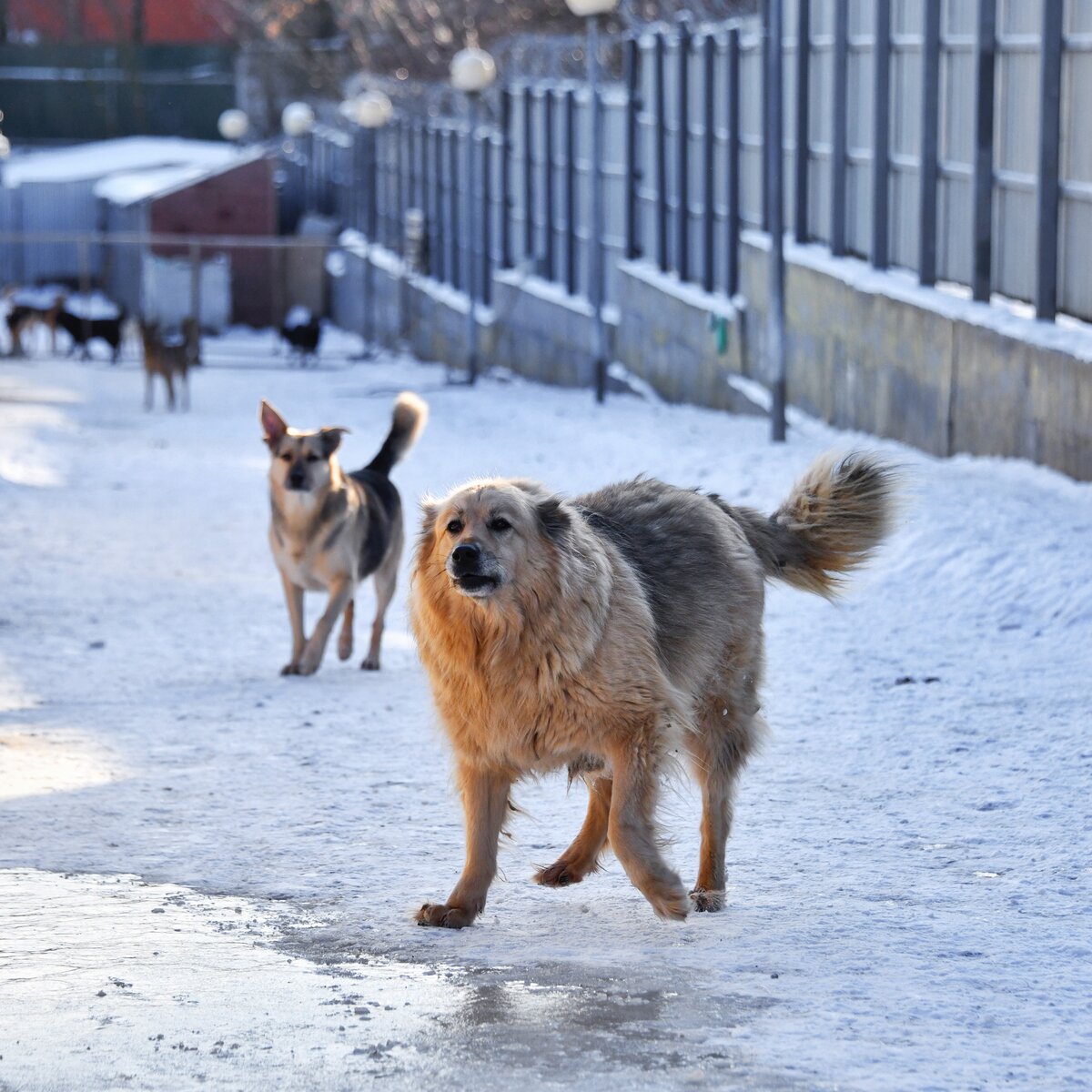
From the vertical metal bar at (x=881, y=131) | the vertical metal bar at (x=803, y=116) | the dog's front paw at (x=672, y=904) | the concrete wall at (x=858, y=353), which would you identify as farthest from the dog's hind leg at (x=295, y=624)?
the vertical metal bar at (x=803, y=116)

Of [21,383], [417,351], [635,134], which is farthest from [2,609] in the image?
[417,351]

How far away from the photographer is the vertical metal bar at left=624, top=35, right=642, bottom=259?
2417 centimetres

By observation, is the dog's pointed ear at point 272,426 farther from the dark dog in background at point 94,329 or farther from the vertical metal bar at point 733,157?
the dark dog in background at point 94,329

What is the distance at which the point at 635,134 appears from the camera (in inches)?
966

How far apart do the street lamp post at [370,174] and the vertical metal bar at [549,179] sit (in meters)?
5.74

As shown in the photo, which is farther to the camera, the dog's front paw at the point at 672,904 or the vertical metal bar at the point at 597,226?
the vertical metal bar at the point at 597,226

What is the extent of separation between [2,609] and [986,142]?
7.47 meters

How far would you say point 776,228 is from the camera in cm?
1572

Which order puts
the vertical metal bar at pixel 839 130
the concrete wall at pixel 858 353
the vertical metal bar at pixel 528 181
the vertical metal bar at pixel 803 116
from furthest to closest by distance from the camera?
1. the vertical metal bar at pixel 528 181
2. the vertical metal bar at pixel 803 116
3. the vertical metal bar at pixel 839 130
4. the concrete wall at pixel 858 353

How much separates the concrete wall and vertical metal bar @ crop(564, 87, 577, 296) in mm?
409

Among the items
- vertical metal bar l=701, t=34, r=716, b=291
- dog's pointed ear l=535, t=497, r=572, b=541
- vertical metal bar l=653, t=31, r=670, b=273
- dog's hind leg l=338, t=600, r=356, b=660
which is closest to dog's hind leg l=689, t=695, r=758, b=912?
dog's pointed ear l=535, t=497, r=572, b=541

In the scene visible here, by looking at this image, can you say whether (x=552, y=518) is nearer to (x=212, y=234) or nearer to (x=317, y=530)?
→ (x=317, y=530)

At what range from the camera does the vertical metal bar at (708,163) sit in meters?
21.0

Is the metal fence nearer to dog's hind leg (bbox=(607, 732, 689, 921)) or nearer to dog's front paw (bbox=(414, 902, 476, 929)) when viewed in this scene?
dog's hind leg (bbox=(607, 732, 689, 921))
